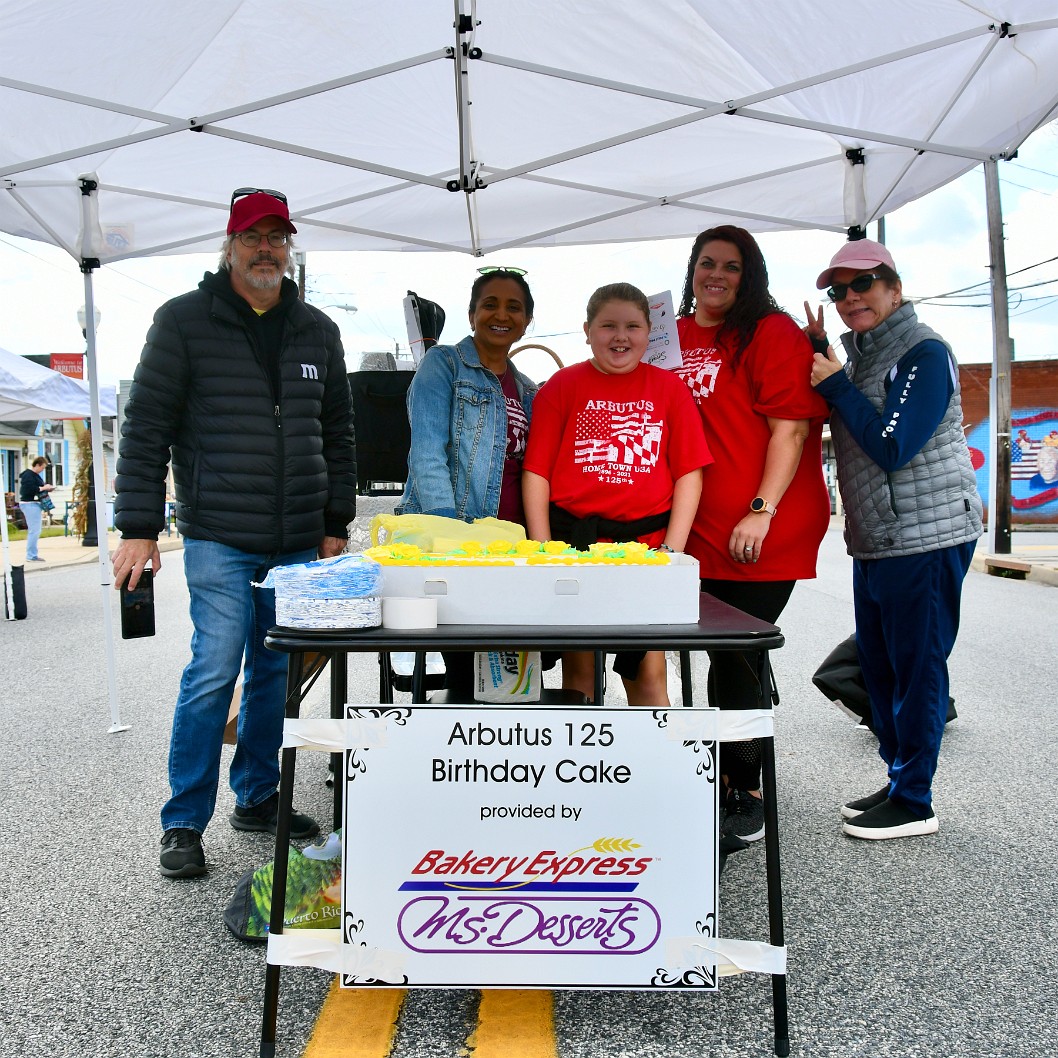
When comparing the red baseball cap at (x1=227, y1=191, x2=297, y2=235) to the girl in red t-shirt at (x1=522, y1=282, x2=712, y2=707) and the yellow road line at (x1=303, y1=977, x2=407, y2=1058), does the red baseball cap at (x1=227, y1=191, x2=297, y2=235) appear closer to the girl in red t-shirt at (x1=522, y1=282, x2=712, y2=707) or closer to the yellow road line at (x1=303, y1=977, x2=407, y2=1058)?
the girl in red t-shirt at (x1=522, y1=282, x2=712, y2=707)

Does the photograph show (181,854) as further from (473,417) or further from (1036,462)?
(1036,462)

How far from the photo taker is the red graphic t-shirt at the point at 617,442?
2.77 metres

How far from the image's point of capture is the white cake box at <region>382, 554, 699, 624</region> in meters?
1.92

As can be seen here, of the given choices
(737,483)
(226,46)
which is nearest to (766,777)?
(737,483)

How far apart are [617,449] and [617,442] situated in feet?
0.08

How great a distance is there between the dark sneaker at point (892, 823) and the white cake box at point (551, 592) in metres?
1.70

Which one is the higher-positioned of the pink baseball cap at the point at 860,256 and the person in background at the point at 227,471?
the pink baseball cap at the point at 860,256

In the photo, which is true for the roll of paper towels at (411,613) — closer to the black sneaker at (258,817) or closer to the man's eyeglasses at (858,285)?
the black sneaker at (258,817)

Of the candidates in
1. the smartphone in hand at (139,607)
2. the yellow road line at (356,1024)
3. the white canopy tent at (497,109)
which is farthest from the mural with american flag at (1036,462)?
the yellow road line at (356,1024)

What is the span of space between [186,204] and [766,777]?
422 centimetres

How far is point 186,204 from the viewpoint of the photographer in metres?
4.54

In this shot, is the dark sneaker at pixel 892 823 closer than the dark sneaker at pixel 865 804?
Yes

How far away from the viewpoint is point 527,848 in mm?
1934

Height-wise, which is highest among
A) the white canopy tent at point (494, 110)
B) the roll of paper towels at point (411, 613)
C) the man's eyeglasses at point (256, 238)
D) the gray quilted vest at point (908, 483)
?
the white canopy tent at point (494, 110)
